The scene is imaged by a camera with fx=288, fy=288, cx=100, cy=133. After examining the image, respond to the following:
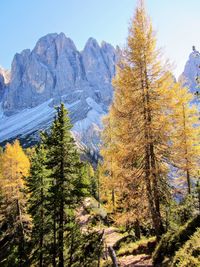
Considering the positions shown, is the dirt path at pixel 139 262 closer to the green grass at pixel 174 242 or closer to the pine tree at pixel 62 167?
the green grass at pixel 174 242

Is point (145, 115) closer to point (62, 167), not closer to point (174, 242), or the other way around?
point (174, 242)

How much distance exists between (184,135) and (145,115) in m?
8.41

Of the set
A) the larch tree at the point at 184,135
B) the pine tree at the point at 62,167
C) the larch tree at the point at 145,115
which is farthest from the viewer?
the pine tree at the point at 62,167

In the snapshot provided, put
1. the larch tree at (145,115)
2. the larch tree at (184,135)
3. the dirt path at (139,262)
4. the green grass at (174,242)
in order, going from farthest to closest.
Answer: the larch tree at (184,135) < the larch tree at (145,115) < the dirt path at (139,262) < the green grass at (174,242)

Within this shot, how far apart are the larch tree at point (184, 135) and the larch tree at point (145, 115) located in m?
0.50

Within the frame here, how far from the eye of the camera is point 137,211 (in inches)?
554

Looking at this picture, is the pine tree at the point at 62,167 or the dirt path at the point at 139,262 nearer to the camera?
the dirt path at the point at 139,262

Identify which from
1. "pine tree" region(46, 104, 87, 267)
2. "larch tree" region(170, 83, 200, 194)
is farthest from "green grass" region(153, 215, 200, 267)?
"pine tree" region(46, 104, 87, 267)

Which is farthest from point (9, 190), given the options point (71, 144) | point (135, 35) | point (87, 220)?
point (135, 35)

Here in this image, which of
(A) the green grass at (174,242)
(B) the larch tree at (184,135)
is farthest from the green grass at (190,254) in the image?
(B) the larch tree at (184,135)

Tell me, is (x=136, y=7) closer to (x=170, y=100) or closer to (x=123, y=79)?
(x=123, y=79)

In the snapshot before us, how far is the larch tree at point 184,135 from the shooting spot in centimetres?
1381

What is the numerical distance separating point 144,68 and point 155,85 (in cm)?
102

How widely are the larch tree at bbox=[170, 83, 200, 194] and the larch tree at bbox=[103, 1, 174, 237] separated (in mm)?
500
